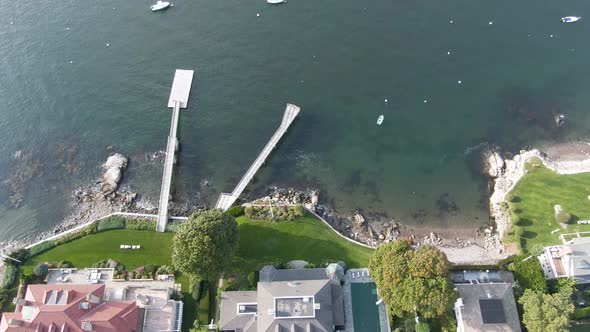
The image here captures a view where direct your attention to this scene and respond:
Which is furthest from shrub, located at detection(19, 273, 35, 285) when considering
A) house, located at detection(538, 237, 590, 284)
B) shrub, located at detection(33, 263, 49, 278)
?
house, located at detection(538, 237, 590, 284)

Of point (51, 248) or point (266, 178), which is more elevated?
point (266, 178)

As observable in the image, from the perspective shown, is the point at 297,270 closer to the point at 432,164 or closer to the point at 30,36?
the point at 432,164

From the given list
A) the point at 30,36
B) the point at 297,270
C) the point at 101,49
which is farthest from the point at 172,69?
the point at 297,270

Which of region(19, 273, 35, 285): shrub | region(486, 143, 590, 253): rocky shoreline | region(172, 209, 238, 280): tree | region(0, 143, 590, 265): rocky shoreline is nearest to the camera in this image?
region(172, 209, 238, 280): tree

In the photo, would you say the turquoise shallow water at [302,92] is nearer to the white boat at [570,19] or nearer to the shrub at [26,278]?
the white boat at [570,19]

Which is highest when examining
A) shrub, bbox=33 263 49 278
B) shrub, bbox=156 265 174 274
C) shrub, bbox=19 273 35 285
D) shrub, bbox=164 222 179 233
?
shrub, bbox=164 222 179 233

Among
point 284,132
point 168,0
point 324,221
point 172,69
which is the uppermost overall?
point 168,0

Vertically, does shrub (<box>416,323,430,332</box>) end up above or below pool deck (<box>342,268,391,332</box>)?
below

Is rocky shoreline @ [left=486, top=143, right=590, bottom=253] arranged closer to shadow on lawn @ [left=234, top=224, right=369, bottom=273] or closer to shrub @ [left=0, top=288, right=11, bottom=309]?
shadow on lawn @ [left=234, top=224, right=369, bottom=273]
